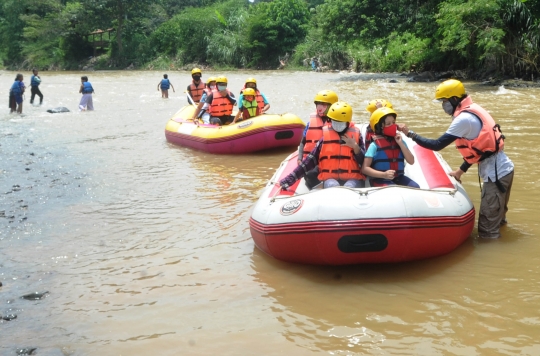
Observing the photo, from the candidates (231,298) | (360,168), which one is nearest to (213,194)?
(360,168)

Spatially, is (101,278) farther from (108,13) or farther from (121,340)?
(108,13)

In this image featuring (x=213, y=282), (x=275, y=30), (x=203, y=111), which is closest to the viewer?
(x=213, y=282)

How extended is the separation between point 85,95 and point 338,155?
1229cm

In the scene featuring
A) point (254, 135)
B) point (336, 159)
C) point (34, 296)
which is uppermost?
point (336, 159)

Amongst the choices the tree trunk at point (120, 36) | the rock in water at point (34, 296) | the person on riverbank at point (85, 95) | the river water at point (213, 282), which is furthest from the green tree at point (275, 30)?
the rock in water at point (34, 296)

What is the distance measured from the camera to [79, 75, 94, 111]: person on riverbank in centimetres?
1562

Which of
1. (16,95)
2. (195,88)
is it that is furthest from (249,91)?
(16,95)

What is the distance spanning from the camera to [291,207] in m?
4.36

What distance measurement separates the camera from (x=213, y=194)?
22.4 ft

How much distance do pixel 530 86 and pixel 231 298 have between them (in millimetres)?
15361

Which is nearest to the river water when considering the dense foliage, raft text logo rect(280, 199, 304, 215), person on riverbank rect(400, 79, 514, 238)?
person on riverbank rect(400, 79, 514, 238)

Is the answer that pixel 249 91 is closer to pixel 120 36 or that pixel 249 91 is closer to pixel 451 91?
pixel 451 91

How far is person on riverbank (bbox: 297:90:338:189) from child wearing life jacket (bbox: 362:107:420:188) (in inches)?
20.3

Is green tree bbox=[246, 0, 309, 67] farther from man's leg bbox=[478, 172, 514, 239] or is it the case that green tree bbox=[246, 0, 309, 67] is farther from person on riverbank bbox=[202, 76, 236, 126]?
man's leg bbox=[478, 172, 514, 239]
